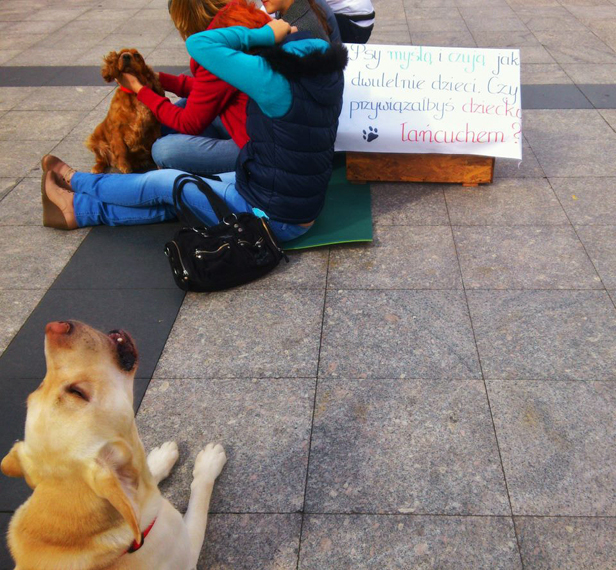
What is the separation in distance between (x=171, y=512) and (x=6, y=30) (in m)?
9.56

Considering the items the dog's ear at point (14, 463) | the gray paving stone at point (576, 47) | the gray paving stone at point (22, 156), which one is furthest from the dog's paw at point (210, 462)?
the gray paving stone at point (576, 47)

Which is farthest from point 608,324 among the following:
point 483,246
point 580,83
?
point 580,83

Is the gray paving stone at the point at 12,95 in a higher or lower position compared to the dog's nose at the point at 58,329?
lower

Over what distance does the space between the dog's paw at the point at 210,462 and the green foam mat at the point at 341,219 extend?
1.78 meters

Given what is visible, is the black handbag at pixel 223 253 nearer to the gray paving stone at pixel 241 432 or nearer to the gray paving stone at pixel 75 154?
the gray paving stone at pixel 241 432

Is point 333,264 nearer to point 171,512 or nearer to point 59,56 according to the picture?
point 171,512

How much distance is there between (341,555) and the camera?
2566mm

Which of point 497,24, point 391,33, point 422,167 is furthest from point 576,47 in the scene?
point 422,167

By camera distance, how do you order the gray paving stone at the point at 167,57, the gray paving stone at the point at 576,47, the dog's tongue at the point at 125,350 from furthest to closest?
the gray paving stone at the point at 167,57 < the gray paving stone at the point at 576,47 < the dog's tongue at the point at 125,350

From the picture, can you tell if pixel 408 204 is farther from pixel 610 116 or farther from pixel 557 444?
pixel 610 116

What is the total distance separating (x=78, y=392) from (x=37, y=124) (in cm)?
521

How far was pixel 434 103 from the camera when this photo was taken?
4.96 metres

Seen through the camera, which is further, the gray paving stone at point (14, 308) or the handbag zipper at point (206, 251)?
the handbag zipper at point (206, 251)

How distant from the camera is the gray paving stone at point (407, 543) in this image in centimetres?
252
